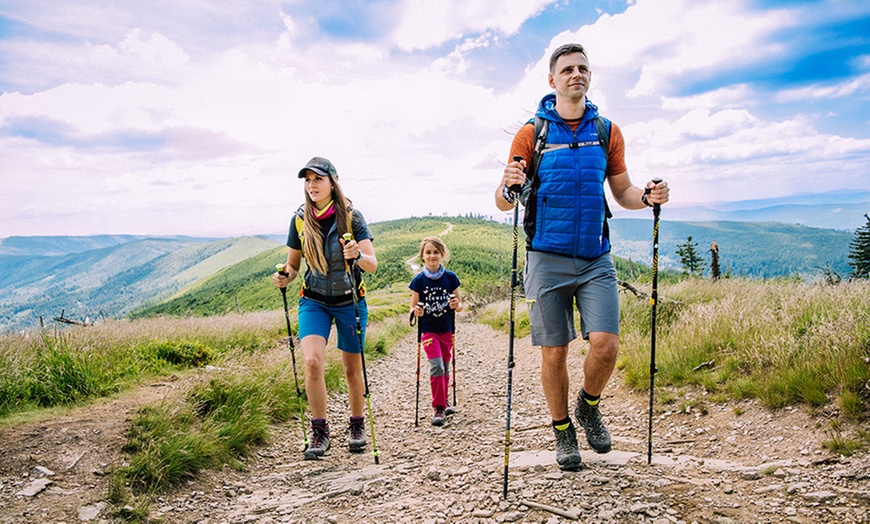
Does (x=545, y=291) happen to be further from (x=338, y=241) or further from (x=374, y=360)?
(x=374, y=360)

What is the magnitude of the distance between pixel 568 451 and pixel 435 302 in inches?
146

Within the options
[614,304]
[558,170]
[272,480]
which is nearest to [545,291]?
[614,304]

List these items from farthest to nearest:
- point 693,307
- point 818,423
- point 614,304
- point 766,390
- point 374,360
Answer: point 374,360
point 693,307
point 766,390
point 818,423
point 614,304

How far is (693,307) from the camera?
29.6 feet

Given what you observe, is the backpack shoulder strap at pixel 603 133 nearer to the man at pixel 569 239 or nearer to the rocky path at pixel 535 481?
the man at pixel 569 239

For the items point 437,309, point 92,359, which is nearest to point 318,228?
point 437,309

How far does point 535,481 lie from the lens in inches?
158

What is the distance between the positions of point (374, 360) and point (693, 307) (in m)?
8.26

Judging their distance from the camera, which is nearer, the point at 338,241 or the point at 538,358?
the point at 338,241

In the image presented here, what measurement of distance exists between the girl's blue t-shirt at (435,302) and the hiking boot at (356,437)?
80.0 inches

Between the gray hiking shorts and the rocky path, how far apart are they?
1256 millimetres

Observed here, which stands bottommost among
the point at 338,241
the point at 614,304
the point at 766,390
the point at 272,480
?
the point at 272,480

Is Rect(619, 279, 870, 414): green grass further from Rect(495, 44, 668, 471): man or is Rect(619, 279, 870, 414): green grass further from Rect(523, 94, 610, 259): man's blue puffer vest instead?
Rect(523, 94, 610, 259): man's blue puffer vest

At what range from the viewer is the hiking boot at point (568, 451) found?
4145 millimetres
